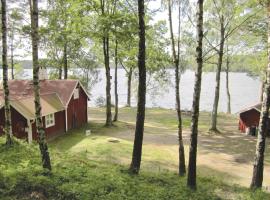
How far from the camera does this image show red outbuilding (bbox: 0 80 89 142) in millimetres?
22219

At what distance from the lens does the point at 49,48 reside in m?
40.1

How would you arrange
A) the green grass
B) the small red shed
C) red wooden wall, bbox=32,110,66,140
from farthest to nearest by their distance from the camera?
the small red shed
red wooden wall, bbox=32,110,66,140
the green grass

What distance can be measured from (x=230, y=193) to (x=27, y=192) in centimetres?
755

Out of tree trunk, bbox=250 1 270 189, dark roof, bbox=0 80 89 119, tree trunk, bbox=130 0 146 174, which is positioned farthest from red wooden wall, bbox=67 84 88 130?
tree trunk, bbox=250 1 270 189

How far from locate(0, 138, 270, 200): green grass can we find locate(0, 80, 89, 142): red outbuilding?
8.48 metres

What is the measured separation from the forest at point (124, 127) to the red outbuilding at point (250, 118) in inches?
3.7

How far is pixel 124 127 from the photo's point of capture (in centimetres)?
3064

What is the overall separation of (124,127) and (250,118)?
40.2 feet

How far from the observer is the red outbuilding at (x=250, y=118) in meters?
29.8

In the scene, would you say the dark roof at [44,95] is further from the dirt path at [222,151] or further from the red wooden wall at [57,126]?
the dirt path at [222,151]

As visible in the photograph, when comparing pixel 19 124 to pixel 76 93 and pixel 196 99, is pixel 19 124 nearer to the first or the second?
pixel 76 93

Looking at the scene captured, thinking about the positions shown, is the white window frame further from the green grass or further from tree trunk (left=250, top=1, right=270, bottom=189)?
tree trunk (left=250, top=1, right=270, bottom=189)

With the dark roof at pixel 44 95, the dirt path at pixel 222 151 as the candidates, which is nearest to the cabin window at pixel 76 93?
the dark roof at pixel 44 95

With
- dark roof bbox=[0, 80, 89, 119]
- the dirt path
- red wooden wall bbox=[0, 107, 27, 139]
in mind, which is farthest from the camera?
dark roof bbox=[0, 80, 89, 119]
